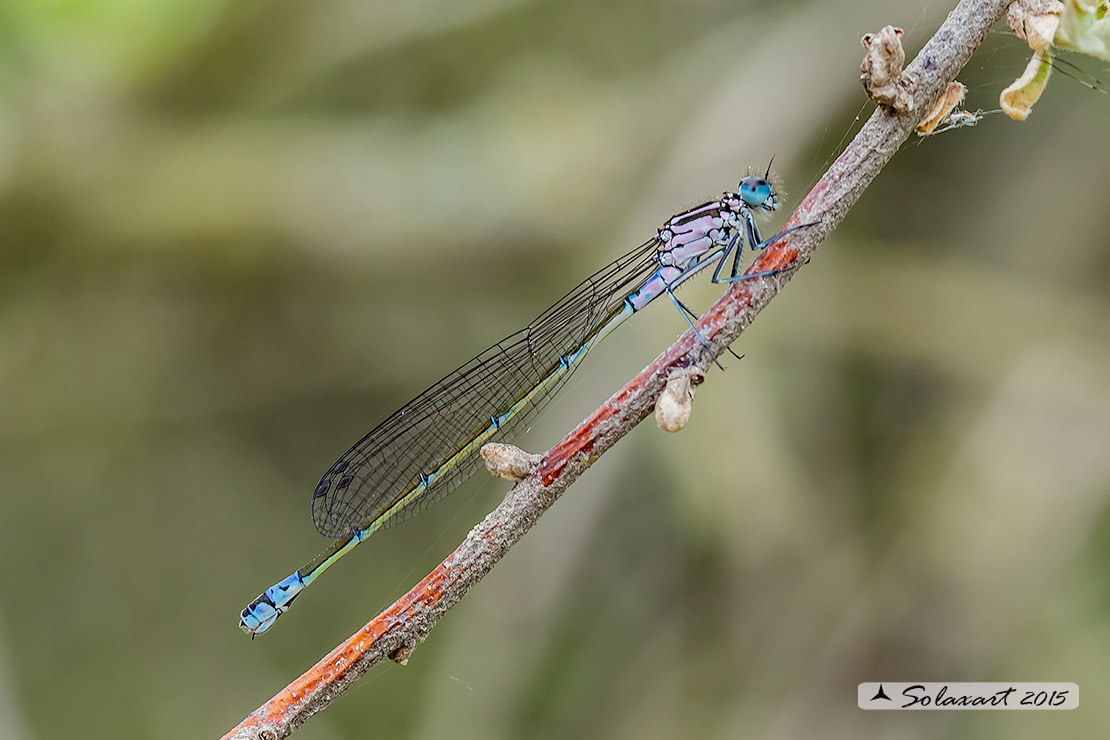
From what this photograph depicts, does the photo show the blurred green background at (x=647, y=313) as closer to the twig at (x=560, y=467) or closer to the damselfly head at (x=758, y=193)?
the damselfly head at (x=758, y=193)

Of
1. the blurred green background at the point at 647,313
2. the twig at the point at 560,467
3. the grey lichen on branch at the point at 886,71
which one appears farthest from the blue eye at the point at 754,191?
the grey lichen on branch at the point at 886,71

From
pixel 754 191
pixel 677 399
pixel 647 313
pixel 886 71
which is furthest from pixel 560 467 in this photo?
pixel 647 313

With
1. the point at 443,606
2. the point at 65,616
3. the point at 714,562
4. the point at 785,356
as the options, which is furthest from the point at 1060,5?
the point at 65,616

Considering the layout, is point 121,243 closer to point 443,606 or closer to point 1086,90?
point 443,606

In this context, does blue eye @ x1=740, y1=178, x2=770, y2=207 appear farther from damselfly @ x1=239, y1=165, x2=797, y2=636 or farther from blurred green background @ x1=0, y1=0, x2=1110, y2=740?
blurred green background @ x1=0, y1=0, x2=1110, y2=740

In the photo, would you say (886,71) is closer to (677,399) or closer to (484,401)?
(677,399)

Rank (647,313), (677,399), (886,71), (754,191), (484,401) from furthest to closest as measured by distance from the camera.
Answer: (647,313) < (484,401) < (754,191) < (677,399) < (886,71)
